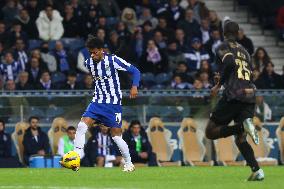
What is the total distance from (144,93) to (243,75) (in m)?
7.29

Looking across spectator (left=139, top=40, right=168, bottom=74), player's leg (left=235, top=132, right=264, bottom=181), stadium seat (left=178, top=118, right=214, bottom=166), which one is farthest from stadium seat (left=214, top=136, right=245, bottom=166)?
player's leg (left=235, top=132, right=264, bottom=181)

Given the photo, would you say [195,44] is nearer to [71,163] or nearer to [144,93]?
[144,93]

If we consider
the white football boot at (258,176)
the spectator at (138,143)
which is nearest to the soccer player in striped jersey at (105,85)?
the white football boot at (258,176)

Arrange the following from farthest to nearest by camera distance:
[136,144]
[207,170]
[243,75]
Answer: [136,144] → [207,170] → [243,75]

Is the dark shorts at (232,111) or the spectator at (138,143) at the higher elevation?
the dark shorts at (232,111)

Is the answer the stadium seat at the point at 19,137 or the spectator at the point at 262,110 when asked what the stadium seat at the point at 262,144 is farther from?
the stadium seat at the point at 19,137

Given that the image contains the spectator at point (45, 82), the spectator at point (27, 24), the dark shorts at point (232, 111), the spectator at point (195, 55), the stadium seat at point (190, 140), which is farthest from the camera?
the spectator at point (195, 55)

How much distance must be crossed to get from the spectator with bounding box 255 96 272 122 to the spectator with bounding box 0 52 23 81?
16.5 ft

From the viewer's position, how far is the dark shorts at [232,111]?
14555 millimetres

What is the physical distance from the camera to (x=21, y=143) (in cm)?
2120

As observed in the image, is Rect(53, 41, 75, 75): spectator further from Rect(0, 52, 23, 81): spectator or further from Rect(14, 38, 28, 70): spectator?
Rect(0, 52, 23, 81): spectator

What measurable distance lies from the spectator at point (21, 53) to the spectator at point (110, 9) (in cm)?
292

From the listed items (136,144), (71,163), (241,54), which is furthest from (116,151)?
(241,54)

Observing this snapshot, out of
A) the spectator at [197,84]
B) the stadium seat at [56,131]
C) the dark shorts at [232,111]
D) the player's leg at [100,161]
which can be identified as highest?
the spectator at [197,84]
